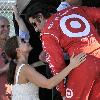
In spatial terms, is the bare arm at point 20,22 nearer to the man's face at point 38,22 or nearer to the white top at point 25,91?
the man's face at point 38,22

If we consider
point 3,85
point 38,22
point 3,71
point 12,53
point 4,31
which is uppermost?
point 38,22

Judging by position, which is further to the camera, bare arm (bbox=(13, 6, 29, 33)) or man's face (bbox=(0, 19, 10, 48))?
man's face (bbox=(0, 19, 10, 48))

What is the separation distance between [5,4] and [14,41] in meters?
2.72

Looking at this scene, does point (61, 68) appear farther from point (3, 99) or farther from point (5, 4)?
point (5, 4)

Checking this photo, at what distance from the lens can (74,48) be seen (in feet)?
12.0

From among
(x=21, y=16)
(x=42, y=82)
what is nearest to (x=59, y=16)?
(x=42, y=82)

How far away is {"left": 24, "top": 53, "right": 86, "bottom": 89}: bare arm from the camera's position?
11.8ft

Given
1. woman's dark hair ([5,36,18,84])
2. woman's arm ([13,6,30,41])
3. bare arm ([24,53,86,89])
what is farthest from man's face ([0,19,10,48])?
bare arm ([24,53,86,89])

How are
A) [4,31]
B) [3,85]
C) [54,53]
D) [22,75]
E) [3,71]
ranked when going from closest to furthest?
[54,53] → [22,75] → [3,71] → [3,85] → [4,31]

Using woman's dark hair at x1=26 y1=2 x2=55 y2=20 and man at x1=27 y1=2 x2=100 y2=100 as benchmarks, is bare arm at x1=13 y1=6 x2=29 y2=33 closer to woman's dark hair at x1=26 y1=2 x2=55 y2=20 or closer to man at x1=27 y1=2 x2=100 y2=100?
woman's dark hair at x1=26 y1=2 x2=55 y2=20

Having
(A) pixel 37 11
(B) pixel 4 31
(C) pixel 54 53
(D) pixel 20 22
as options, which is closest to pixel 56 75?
(C) pixel 54 53

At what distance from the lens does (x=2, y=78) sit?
15.1 ft

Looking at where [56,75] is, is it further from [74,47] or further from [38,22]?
[38,22]

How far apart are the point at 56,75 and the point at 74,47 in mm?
276
